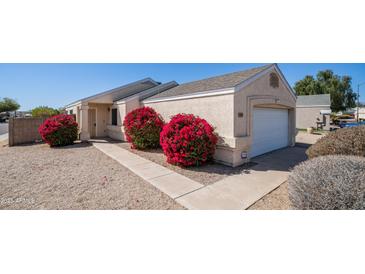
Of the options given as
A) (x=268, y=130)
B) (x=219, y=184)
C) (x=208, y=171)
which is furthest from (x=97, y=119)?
(x=268, y=130)

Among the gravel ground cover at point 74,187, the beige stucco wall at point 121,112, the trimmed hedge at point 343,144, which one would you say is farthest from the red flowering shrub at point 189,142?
the beige stucco wall at point 121,112

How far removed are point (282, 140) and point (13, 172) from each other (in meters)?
11.9

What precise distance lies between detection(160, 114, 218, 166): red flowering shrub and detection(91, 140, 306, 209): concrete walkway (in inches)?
27.5

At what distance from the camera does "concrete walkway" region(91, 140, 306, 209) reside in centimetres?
372

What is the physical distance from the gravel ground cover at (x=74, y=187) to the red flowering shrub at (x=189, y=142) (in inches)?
66.5

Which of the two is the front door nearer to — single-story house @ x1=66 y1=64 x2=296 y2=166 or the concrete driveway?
single-story house @ x1=66 y1=64 x2=296 y2=166

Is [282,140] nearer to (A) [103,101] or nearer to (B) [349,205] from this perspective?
(B) [349,205]

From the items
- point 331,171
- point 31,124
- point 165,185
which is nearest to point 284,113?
Result: point 331,171

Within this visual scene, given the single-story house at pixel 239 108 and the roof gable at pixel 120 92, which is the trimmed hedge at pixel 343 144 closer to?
the single-story house at pixel 239 108

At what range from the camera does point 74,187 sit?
14.3ft

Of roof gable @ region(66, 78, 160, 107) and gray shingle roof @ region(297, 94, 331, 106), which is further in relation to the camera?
gray shingle roof @ region(297, 94, 331, 106)

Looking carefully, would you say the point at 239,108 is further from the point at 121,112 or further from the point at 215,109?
the point at 121,112

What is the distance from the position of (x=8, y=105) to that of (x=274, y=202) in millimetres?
67228

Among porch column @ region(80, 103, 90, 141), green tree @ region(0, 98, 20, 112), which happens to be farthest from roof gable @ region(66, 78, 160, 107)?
green tree @ region(0, 98, 20, 112)
